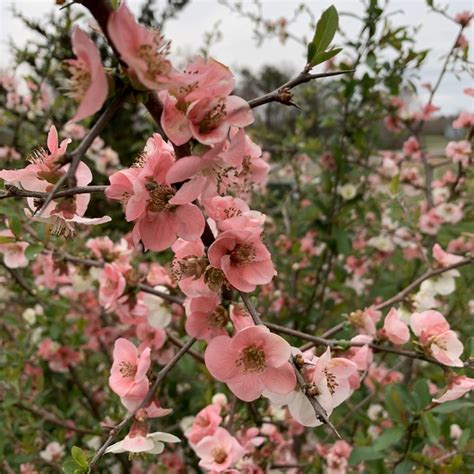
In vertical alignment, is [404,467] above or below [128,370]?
below


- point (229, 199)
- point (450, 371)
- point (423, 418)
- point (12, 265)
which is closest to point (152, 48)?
point (229, 199)

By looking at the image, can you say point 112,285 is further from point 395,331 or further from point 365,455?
point 365,455

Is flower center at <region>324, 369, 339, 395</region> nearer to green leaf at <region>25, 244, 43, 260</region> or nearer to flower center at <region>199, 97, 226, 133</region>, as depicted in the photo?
flower center at <region>199, 97, 226, 133</region>

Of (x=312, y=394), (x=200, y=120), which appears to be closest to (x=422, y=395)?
(x=312, y=394)

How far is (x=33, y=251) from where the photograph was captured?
99 cm

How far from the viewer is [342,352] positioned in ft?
2.58

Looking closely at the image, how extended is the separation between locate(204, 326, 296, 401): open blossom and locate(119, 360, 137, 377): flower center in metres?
0.22

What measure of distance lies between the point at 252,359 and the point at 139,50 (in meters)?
0.36

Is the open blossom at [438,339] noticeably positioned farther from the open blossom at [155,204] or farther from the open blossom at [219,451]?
the open blossom at [155,204]

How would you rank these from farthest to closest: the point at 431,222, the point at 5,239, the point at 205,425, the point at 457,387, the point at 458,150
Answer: the point at 431,222
the point at 458,150
the point at 5,239
the point at 205,425
the point at 457,387

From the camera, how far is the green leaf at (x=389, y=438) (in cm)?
100

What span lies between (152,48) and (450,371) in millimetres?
668

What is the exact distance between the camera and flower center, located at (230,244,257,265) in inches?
23.6

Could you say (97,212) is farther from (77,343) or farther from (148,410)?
(148,410)
